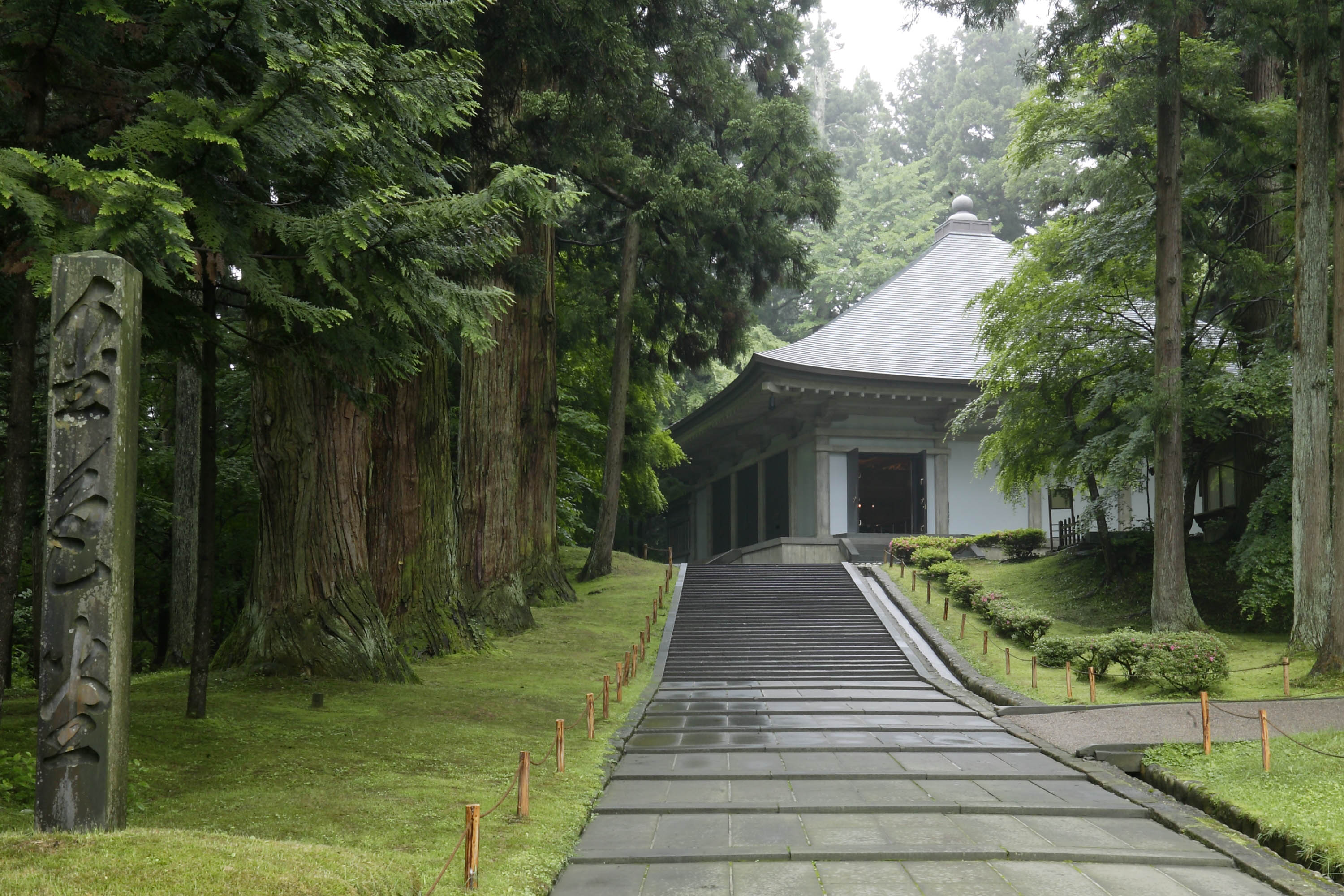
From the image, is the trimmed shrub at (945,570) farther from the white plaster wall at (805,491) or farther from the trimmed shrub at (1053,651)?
the trimmed shrub at (1053,651)

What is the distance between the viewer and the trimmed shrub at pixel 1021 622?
622 inches

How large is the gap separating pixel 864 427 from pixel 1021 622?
11524 millimetres

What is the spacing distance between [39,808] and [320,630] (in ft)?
20.0

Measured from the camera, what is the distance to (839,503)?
26.6 metres

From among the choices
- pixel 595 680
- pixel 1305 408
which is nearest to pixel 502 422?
pixel 595 680

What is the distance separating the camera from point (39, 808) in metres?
4.68

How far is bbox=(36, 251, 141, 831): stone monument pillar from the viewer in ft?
15.5

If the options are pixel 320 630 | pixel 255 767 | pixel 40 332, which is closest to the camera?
pixel 255 767

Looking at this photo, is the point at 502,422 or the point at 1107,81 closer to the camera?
the point at 502,422

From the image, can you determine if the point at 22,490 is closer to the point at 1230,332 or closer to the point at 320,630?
the point at 320,630

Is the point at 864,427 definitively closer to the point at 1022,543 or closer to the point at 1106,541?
the point at 1022,543

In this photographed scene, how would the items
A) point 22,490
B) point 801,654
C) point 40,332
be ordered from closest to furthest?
point 22,490 → point 40,332 → point 801,654

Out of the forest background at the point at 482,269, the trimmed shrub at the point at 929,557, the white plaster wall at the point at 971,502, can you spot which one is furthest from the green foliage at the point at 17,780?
the white plaster wall at the point at 971,502

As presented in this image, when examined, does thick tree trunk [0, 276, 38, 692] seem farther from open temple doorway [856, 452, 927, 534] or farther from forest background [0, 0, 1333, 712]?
open temple doorway [856, 452, 927, 534]
